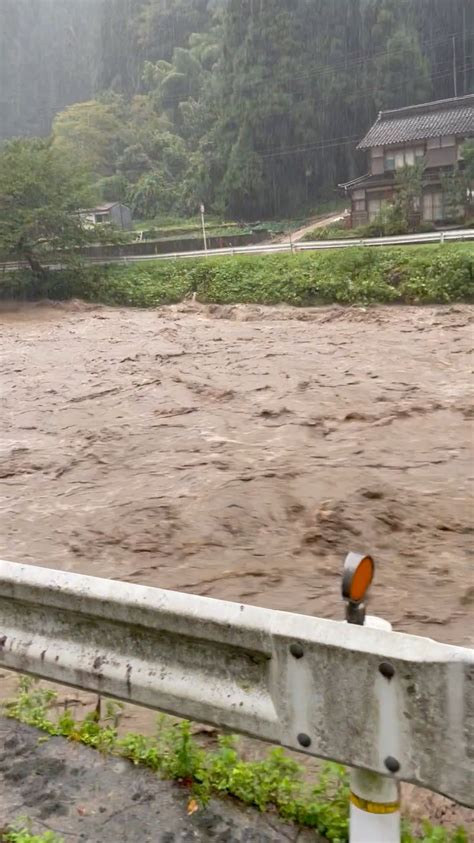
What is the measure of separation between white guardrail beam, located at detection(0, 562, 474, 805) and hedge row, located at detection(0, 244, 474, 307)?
17771mm

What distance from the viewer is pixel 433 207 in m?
27.6

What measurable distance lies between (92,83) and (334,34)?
32.6 meters

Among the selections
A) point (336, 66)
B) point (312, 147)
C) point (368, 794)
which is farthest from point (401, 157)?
point (368, 794)

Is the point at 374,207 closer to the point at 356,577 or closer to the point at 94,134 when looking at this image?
the point at 94,134

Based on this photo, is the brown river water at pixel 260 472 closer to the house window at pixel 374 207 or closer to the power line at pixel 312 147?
the house window at pixel 374 207

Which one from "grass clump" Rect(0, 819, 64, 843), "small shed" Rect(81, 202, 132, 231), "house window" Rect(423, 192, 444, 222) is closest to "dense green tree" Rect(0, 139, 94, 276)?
"small shed" Rect(81, 202, 132, 231)

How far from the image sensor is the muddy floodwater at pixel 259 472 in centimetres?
542

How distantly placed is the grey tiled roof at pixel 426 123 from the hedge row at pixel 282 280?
352 inches

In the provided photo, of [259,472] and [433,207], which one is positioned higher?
[433,207]

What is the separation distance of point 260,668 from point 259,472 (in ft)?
17.5

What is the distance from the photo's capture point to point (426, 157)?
2828 centimetres

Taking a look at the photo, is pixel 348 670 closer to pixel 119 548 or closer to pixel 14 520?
pixel 119 548

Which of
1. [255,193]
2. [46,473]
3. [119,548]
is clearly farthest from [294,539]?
[255,193]

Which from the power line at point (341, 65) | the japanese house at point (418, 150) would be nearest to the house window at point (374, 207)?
the japanese house at point (418, 150)
